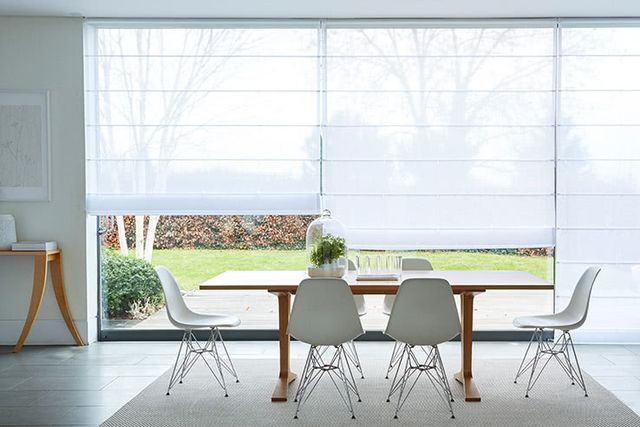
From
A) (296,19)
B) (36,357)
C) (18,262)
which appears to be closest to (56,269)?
(18,262)

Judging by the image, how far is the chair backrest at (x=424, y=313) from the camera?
15.6ft

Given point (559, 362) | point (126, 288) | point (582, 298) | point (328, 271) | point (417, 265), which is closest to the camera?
point (328, 271)

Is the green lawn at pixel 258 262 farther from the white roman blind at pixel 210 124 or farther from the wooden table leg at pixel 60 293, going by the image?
the wooden table leg at pixel 60 293

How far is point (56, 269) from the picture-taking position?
6.91 meters

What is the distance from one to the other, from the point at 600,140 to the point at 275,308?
3214 mm

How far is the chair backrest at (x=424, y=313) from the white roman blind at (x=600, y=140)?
2.54 metres

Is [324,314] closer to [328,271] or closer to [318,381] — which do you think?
[328,271]

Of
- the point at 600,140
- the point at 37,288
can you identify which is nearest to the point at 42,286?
the point at 37,288

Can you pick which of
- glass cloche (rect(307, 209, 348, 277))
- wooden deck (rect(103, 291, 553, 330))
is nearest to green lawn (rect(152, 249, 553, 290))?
wooden deck (rect(103, 291, 553, 330))

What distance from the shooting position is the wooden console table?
6.67 m

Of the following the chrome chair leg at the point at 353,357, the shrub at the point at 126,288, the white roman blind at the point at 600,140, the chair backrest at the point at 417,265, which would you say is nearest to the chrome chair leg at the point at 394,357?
the chrome chair leg at the point at 353,357

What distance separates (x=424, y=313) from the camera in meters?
4.80

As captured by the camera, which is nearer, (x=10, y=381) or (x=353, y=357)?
(x=10, y=381)

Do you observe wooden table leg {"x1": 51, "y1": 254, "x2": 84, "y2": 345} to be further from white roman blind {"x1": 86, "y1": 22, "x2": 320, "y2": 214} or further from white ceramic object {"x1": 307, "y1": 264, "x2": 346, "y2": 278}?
white ceramic object {"x1": 307, "y1": 264, "x2": 346, "y2": 278}
